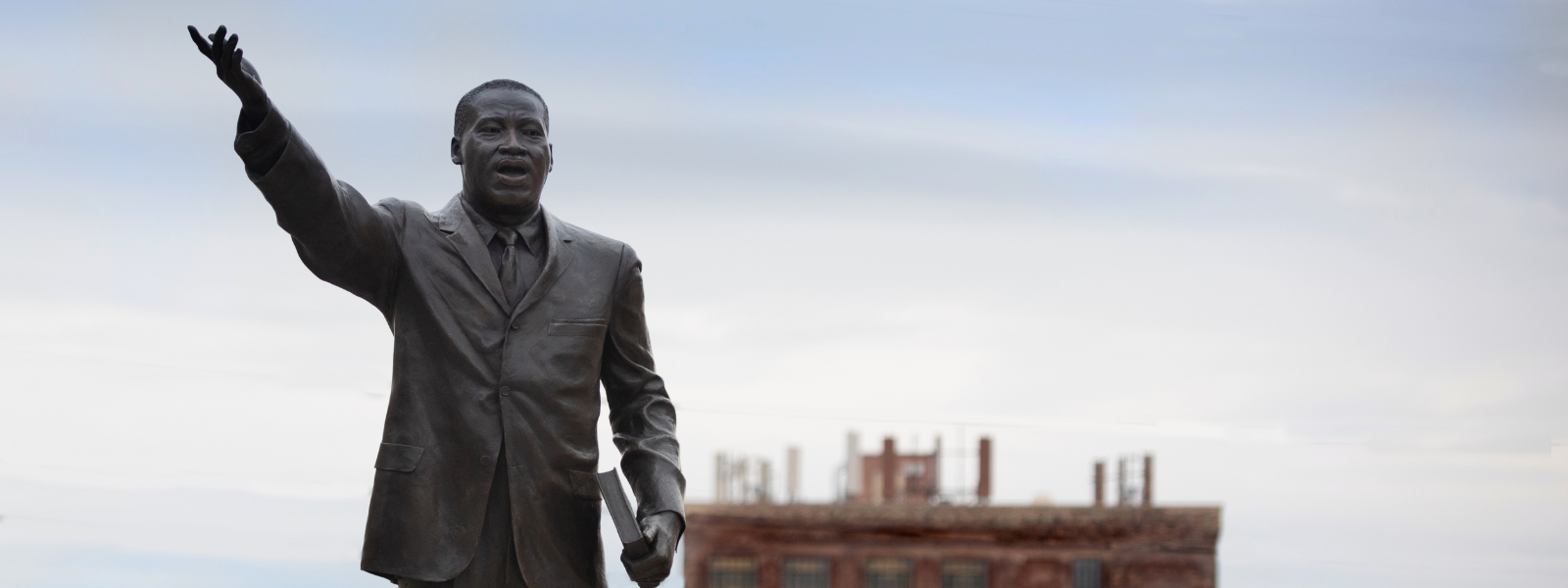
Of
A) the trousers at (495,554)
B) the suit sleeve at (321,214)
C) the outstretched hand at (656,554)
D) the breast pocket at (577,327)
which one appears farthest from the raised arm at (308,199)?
the outstretched hand at (656,554)

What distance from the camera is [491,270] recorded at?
559 cm

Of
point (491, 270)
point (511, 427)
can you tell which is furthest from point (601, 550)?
point (491, 270)

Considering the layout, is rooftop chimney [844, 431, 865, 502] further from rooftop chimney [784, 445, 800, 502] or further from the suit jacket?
the suit jacket

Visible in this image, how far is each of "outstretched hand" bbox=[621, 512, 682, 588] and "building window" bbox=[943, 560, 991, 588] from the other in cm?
4115

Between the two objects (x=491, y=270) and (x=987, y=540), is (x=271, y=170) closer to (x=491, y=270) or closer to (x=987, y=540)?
(x=491, y=270)

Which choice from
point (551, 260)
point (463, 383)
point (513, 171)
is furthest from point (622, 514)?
point (513, 171)

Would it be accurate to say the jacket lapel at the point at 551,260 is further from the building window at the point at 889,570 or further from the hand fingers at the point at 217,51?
the building window at the point at 889,570

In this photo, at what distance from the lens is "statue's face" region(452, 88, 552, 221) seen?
5594mm

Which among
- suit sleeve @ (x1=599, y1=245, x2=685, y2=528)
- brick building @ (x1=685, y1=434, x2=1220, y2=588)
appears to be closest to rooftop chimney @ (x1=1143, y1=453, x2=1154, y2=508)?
brick building @ (x1=685, y1=434, x2=1220, y2=588)

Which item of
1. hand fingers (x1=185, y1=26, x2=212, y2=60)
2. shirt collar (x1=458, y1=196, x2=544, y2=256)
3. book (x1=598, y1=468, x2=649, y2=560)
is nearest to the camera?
hand fingers (x1=185, y1=26, x2=212, y2=60)

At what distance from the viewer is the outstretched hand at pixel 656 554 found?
5363mm

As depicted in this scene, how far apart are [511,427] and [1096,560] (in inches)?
1643

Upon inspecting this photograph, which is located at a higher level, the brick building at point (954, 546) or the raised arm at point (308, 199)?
the brick building at point (954, 546)

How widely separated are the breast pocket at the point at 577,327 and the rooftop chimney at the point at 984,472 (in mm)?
42037
